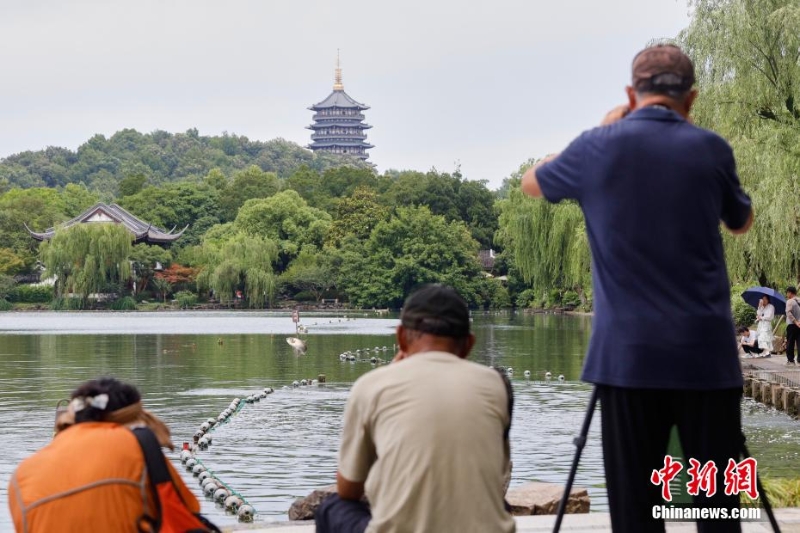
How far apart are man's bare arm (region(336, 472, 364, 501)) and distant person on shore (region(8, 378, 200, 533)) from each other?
→ 0.43 meters

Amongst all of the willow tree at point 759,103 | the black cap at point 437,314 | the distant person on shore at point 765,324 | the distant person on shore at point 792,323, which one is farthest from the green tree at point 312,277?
the black cap at point 437,314

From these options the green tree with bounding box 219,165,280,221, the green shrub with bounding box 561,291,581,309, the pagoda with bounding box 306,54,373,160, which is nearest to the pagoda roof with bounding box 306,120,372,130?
the pagoda with bounding box 306,54,373,160

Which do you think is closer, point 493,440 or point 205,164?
point 493,440

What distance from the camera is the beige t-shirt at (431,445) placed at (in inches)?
104

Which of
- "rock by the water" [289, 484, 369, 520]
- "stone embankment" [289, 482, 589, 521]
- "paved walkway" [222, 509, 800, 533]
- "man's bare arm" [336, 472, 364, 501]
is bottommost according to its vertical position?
"rock by the water" [289, 484, 369, 520]

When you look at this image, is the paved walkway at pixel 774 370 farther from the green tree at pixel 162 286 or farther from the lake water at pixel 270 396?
the green tree at pixel 162 286

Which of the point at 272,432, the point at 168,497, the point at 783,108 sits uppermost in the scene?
the point at 783,108

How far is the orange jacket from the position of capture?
9.23 ft

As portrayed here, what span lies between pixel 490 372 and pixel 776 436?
28.9ft

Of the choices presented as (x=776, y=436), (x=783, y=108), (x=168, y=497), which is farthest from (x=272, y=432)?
(x=168, y=497)

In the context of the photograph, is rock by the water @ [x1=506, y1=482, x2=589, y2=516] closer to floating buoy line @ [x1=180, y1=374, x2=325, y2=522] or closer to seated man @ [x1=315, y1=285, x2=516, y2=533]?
floating buoy line @ [x1=180, y1=374, x2=325, y2=522]

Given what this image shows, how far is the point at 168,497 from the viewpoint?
2.94 m

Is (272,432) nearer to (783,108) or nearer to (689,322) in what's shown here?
(783,108)

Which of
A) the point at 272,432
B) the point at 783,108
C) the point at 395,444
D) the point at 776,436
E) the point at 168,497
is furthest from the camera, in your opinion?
the point at 783,108
